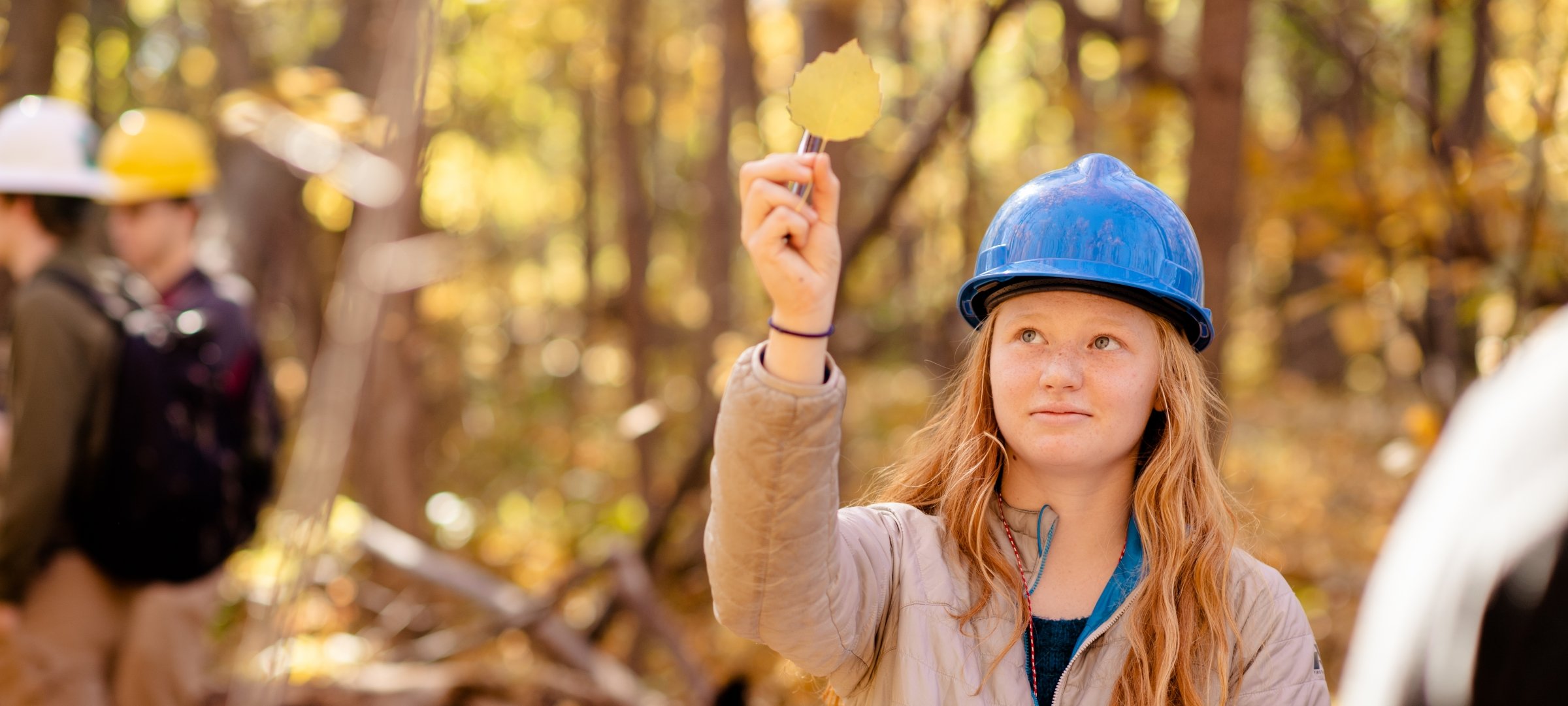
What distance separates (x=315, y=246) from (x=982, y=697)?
8.73m

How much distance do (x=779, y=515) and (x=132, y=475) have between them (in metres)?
2.63

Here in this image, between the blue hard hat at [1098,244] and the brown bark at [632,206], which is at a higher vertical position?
the blue hard hat at [1098,244]

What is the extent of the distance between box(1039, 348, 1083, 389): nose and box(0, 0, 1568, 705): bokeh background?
53cm

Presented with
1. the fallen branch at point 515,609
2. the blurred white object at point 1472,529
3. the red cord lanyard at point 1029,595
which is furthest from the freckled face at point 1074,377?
the fallen branch at point 515,609

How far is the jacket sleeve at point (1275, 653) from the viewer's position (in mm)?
1676

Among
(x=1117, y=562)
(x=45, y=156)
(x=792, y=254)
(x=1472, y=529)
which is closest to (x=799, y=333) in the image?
(x=792, y=254)

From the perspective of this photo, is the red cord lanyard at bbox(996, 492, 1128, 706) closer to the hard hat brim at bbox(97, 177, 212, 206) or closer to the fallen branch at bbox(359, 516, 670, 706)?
the hard hat brim at bbox(97, 177, 212, 206)

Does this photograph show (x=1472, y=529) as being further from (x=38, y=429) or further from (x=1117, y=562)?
(x=38, y=429)

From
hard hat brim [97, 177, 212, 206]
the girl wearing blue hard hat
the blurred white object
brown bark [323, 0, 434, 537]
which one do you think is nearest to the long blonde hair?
the girl wearing blue hard hat

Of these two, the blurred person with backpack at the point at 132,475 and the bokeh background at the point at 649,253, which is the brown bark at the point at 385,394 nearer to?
the bokeh background at the point at 649,253

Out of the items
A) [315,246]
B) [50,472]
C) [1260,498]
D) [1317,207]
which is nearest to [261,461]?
[50,472]

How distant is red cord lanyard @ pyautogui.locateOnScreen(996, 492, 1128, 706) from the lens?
170 cm

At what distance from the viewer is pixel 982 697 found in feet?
5.42

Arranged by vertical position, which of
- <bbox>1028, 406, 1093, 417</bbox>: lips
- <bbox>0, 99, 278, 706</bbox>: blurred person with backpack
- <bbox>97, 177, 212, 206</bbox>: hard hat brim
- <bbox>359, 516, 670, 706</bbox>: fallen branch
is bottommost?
<bbox>359, 516, 670, 706</bbox>: fallen branch
